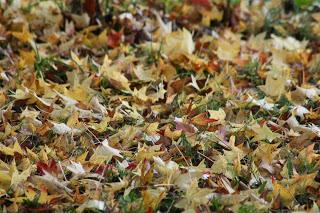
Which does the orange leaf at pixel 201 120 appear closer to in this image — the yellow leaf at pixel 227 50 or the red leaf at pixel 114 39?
the yellow leaf at pixel 227 50

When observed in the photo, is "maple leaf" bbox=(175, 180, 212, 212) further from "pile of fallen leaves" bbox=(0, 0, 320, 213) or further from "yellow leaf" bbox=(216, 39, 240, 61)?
"yellow leaf" bbox=(216, 39, 240, 61)

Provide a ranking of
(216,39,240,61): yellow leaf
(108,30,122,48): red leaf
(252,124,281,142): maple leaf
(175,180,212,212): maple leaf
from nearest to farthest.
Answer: (175,180,212,212): maple leaf < (252,124,281,142): maple leaf < (216,39,240,61): yellow leaf < (108,30,122,48): red leaf

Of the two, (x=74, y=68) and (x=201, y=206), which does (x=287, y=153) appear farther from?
(x=74, y=68)

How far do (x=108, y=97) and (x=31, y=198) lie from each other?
87cm

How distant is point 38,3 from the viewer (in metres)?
3.61

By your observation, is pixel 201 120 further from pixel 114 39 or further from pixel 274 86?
pixel 114 39

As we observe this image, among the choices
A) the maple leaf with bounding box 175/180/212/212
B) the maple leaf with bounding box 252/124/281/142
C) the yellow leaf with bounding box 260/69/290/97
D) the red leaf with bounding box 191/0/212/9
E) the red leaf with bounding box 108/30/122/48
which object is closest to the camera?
the maple leaf with bounding box 175/180/212/212

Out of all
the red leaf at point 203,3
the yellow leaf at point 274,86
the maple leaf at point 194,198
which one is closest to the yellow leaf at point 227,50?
the yellow leaf at point 274,86

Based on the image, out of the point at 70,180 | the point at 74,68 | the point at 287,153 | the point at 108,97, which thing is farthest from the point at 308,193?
the point at 74,68

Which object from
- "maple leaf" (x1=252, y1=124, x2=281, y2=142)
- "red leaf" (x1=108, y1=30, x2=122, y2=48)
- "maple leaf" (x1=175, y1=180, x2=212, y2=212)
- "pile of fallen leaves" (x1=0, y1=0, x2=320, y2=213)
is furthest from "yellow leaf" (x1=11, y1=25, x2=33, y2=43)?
"maple leaf" (x1=175, y1=180, x2=212, y2=212)

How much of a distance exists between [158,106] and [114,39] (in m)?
0.79

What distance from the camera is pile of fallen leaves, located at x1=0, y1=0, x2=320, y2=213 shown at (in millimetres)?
1966

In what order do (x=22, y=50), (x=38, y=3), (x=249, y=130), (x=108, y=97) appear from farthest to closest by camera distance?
(x=38, y=3) < (x=22, y=50) < (x=108, y=97) < (x=249, y=130)

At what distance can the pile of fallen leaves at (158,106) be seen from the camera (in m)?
1.97
